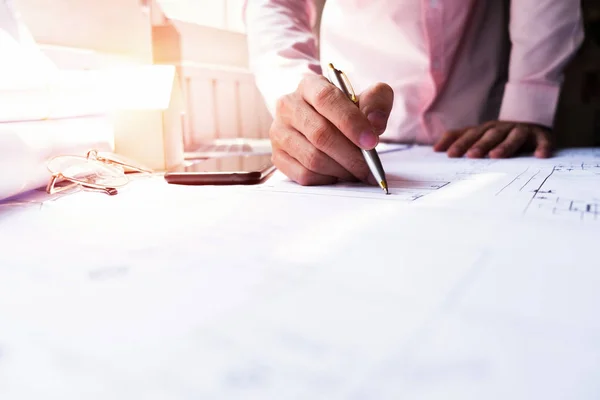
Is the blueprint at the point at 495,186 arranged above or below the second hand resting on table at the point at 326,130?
below

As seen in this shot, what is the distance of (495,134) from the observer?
0.70 metres

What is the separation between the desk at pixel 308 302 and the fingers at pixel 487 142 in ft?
0.91

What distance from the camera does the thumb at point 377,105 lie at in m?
0.50

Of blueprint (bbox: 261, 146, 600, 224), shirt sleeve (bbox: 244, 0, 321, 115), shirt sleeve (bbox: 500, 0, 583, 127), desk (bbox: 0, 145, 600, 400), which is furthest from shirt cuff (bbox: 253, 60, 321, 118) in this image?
desk (bbox: 0, 145, 600, 400)

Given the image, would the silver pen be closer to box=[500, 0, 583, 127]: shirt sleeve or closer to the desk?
the desk

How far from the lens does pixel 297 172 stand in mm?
520

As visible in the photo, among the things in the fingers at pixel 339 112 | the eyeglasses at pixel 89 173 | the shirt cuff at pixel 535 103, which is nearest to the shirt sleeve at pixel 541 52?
the shirt cuff at pixel 535 103

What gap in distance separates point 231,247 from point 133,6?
0.73 metres

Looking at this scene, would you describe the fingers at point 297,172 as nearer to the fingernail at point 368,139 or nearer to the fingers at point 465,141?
the fingernail at point 368,139

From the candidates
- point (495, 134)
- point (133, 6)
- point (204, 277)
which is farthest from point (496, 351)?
point (133, 6)

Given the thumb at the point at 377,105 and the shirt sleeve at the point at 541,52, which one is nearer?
the thumb at the point at 377,105

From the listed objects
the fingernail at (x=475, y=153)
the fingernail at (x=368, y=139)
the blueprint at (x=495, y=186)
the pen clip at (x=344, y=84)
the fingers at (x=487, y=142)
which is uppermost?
the pen clip at (x=344, y=84)

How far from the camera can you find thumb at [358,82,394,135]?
1.63 feet

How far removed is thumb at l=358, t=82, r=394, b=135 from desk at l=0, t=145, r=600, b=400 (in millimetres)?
131
